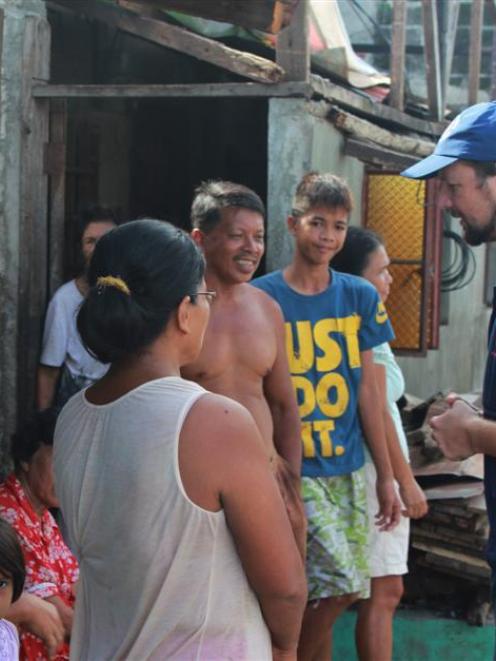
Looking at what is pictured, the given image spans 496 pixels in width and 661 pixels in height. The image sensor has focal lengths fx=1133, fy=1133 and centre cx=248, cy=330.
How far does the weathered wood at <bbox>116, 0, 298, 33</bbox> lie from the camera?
14.1ft

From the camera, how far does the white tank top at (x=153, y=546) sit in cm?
216

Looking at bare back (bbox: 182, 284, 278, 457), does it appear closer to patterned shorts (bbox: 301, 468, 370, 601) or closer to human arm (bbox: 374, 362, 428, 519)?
patterned shorts (bbox: 301, 468, 370, 601)

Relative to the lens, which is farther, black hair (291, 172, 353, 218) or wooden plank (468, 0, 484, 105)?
wooden plank (468, 0, 484, 105)

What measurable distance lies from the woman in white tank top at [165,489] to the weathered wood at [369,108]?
12.4ft

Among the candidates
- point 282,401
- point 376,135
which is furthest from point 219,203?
point 376,135

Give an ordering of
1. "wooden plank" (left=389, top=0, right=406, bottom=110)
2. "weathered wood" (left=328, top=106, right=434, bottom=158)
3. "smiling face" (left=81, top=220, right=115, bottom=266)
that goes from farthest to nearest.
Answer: "wooden plank" (left=389, top=0, right=406, bottom=110), "weathered wood" (left=328, top=106, right=434, bottom=158), "smiling face" (left=81, top=220, right=115, bottom=266)

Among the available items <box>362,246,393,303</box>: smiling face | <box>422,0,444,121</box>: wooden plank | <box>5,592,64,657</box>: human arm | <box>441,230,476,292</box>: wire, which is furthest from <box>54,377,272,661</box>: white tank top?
<box>441,230,476,292</box>: wire

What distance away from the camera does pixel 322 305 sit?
458 cm

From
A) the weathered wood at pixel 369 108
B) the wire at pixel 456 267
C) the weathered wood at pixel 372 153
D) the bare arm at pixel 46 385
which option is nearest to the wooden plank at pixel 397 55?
the weathered wood at pixel 369 108

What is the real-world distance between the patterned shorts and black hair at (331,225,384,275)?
3.51 feet

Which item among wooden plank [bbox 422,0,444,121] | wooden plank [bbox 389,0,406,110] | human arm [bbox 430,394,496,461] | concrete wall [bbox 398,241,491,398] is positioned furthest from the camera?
concrete wall [bbox 398,241,491,398]

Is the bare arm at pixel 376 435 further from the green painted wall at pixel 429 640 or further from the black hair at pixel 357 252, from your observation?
the green painted wall at pixel 429 640

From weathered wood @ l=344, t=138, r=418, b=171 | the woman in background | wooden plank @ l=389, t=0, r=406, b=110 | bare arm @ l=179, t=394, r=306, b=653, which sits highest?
wooden plank @ l=389, t=0, r=406, b=110

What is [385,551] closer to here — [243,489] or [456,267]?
[243,489]
